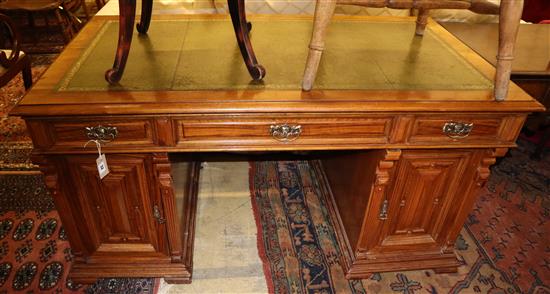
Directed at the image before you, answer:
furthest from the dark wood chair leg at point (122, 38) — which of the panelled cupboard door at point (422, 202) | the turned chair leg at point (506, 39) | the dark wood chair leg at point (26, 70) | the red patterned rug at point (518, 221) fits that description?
the red patterned rug at point (518, 221)

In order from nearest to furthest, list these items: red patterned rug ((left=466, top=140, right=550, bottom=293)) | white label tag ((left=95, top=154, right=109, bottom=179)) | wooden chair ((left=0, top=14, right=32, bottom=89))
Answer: white label tag ((left=95, top=154, right=109, bottom=179)) → red patterned rug ((left=466, top=140, right=550, bottom=293)) → wooden chair ((left=0, top=14, right=32, bottom=89))

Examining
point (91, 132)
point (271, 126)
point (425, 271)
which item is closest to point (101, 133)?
point (91, 132)

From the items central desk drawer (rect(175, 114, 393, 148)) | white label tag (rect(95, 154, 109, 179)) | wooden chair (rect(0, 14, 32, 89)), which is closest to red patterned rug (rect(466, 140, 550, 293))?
central desk drawer (rect(175, 114, 393, 148))

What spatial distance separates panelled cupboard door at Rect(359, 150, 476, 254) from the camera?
1.44 m

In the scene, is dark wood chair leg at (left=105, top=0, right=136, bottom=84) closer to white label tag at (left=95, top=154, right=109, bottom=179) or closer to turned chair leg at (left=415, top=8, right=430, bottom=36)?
white label tag at (left=95, top=154, right=109, bottom=179)

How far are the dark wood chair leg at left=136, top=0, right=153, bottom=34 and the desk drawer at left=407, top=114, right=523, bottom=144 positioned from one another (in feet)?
3.72

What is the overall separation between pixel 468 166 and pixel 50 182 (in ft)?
5.06

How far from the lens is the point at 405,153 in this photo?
4.58ft

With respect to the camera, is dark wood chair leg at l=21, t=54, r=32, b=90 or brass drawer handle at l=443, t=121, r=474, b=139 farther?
dark wood chair leg at l=21, t=54, r=32, b=90

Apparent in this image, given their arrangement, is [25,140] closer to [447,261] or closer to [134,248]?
[134,248]

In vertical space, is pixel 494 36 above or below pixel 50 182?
above

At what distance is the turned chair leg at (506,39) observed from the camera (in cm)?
117

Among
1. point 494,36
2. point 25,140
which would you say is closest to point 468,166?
point 494,36

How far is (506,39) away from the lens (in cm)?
121
